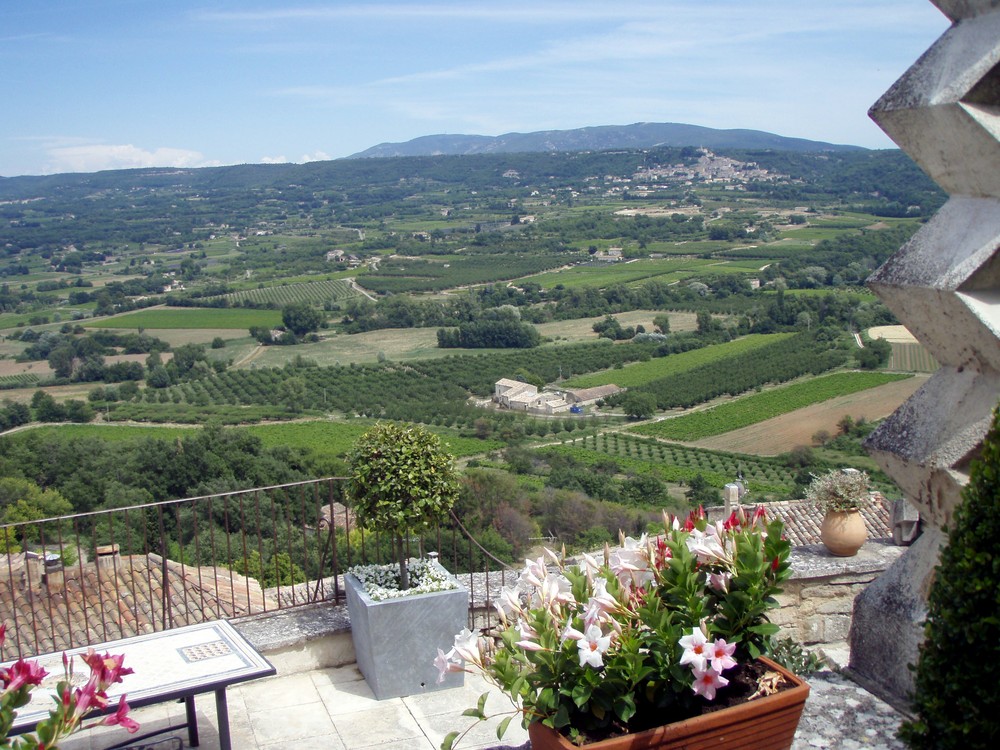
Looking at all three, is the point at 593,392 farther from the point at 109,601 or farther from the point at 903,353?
the point at 109,601

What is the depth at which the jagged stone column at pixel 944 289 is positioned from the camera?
83.3 inches

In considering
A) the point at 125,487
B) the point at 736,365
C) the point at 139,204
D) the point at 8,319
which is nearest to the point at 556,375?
the point at 736,365

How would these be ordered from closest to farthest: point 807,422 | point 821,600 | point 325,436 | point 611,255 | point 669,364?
point 821,600, point 807,422, point 325,436, point 669,364, point 611,255

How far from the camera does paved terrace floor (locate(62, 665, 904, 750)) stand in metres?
3.94

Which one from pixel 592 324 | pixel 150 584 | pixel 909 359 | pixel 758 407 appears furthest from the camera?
pixel 592 324

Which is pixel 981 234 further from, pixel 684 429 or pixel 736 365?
pixel 736 365

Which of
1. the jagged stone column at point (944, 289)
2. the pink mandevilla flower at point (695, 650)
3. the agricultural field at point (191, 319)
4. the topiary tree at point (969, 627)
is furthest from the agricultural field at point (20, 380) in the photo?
the topiary tree at point (969, 627)

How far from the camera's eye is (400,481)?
4.35 metres

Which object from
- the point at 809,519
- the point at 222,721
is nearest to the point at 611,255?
the point at 809,519

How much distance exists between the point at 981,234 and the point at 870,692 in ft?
3.79

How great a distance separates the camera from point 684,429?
4531 centimetres

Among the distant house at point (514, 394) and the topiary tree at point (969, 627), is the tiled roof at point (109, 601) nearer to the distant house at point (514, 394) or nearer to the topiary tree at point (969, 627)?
the topiary tree at point (969, 627)

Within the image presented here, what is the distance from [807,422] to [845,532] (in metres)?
39.8

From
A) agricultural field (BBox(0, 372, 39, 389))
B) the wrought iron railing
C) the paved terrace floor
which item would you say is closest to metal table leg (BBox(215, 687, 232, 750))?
the paved terrace floor
